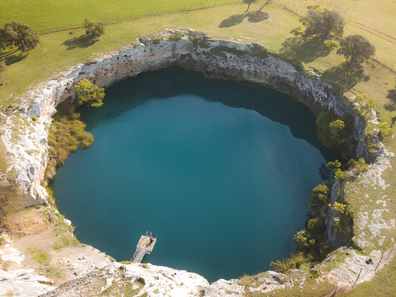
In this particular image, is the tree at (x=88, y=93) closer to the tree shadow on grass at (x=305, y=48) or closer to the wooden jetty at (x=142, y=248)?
the wooden jetty at (x=142, y=248)

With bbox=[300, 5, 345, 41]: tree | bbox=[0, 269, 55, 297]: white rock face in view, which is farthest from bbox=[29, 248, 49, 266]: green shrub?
bbox=[300, 5, 345, 41]: tree

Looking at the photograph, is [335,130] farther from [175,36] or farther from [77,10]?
[77,10]

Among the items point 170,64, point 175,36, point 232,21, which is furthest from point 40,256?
point 232,21

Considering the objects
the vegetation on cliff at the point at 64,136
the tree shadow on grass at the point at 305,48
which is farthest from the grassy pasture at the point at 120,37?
the vegetation on cliff at the point at 64,136

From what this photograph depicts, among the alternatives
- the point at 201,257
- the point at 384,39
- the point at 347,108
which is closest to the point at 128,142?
the point at 201,257

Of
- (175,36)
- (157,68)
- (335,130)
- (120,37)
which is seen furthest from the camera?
(157,68)

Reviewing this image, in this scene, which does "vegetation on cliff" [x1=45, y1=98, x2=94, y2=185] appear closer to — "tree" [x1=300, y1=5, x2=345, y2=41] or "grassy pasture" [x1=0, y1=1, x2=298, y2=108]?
"grassy pasture" [x1=0, y1=1, x2=298, y2=108]

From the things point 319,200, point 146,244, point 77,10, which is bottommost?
point 146,244
